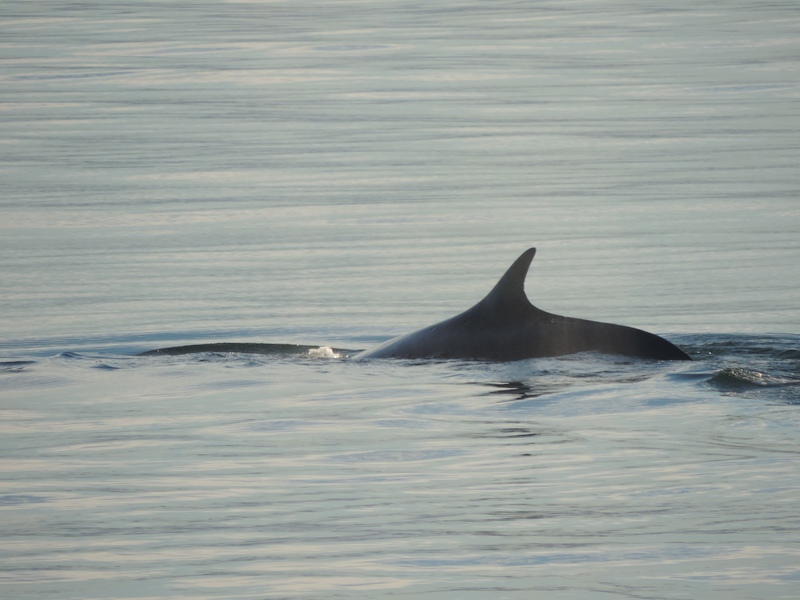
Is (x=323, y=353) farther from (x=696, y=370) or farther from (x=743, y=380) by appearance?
(x=743, y=380)

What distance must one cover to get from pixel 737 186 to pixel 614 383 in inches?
324

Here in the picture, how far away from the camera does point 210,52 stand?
2867 centimetres

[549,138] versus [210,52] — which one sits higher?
[210,52]

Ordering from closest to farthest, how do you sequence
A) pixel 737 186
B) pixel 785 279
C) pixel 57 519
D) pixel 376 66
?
pixel 57 519 → pixel 785 279 → pixel 737 186 → pixel 376 66

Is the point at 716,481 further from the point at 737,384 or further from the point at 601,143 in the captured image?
the point at 601,143

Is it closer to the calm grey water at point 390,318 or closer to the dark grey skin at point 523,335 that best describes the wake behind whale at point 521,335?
the dark grey skin at point 523,335

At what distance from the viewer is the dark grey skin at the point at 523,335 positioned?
907cm

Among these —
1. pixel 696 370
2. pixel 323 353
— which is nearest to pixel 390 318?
pixel 323 353

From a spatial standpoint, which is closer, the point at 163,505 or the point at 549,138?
the point at 163,505

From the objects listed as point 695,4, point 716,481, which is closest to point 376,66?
point 695,4

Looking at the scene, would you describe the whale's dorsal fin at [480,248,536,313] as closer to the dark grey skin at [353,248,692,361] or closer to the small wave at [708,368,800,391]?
the dark grey skin at [353,248,692,361]

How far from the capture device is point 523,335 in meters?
9.25

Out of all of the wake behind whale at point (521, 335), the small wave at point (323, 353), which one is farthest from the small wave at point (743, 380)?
the small wave at point (323, 353)

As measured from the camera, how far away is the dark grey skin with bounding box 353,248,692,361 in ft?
29.8
